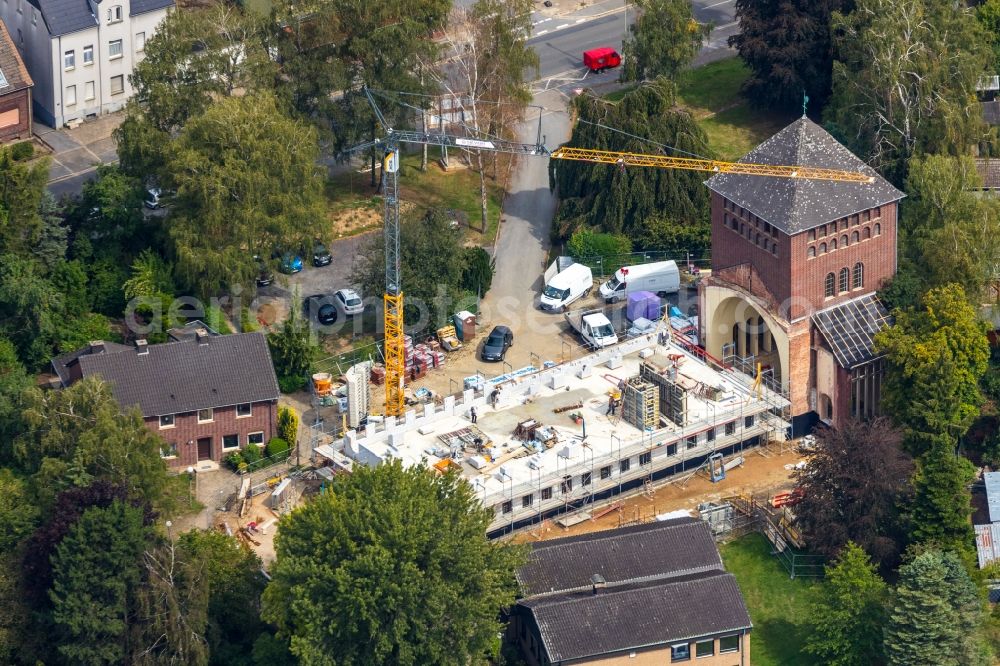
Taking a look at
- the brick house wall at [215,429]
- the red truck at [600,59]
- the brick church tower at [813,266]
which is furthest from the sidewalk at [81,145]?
the brick church tower at [813,266]

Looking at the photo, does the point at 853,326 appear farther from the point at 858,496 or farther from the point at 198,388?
A: the point at 198,388

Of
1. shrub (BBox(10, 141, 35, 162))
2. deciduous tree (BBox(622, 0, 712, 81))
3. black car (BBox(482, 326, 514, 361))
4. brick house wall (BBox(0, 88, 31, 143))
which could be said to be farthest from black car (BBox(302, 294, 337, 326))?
Answer: deciduous tree (BBox(622, 0, 712, 81))

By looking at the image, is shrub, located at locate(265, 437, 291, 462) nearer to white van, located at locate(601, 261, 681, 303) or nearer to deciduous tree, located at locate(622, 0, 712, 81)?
white van, located at locate(601, 261, 681, 303)

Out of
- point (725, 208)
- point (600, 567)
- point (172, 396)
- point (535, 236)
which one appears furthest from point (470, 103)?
point (600, 567)

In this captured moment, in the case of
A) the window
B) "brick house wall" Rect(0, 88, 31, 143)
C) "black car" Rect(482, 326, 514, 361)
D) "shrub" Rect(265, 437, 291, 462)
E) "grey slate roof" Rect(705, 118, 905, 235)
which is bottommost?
the window

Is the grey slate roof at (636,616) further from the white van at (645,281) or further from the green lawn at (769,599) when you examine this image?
the white van at (645,281)

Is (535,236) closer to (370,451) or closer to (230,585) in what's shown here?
(370,451)

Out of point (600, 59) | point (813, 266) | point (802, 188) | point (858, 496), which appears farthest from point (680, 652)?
point (600, 59)
